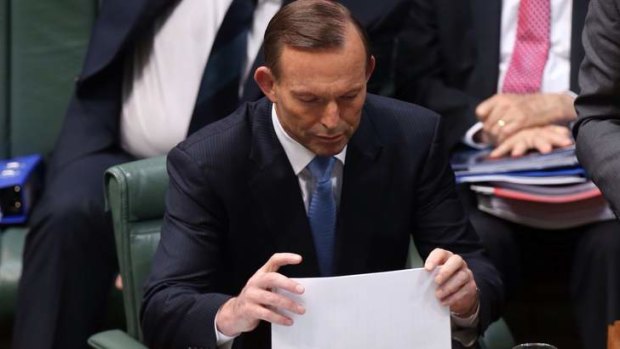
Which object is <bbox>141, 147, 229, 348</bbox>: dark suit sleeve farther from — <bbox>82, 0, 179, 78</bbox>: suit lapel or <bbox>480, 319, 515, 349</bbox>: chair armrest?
<bbox>82, 0, 179, 78</bbox>: suit lapel

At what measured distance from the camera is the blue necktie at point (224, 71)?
128 inches

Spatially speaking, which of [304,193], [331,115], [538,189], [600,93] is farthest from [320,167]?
[538,189]

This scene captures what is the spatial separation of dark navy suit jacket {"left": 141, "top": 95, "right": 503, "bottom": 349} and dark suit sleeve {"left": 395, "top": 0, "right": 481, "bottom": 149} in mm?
889

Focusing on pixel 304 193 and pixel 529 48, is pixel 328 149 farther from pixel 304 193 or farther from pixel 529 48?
pixel 529 48

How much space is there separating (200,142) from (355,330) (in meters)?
0.55

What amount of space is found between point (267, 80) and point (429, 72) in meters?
1.24

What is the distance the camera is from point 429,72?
3.45 metres

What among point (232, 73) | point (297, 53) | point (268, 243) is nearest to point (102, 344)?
point (268, 243)

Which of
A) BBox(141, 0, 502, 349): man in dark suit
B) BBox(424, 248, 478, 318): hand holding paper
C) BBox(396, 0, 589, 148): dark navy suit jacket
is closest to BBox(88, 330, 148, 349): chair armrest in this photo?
BBox(141, 0, 502, 349): man in dark suit

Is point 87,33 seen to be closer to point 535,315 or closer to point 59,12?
point 59,12

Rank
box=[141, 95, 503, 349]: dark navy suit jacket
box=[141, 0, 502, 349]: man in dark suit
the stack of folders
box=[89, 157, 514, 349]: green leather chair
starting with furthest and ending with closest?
the stack of folders, box=[89, 157, 514, 349]: green leather chair, box=[141, 95, 503, 349]: dark navy suit jacket, box=[141, 0, 502, 349]: man in dark suit

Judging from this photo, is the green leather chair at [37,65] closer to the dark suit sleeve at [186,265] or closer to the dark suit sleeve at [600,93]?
the dark suit sleeve at [186,265]

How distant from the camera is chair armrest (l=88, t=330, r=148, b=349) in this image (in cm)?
241

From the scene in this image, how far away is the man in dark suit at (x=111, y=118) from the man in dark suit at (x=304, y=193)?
0.82 meters
